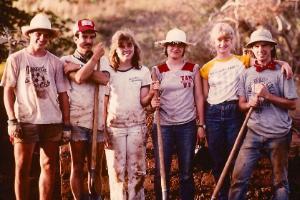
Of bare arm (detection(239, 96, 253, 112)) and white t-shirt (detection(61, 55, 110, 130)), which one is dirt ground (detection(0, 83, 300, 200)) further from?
bare arm (detection(239, 96, 253, 112))

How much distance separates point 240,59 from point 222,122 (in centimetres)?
72

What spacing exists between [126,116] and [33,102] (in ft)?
3.09

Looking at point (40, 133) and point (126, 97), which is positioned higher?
point (126, 97)

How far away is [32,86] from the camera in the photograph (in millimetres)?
4812

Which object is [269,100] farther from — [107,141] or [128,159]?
[107,141]

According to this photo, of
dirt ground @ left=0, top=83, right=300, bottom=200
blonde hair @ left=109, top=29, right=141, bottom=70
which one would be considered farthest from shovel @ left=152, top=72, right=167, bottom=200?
dirt ground @ left=0, top=83, right=300, bottom=200

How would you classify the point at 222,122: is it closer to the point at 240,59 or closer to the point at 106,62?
the point at 240,59

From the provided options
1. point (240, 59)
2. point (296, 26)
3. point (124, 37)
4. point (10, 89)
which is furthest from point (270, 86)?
point (296, 26)

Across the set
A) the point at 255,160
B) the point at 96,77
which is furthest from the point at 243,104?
the point at 96,77

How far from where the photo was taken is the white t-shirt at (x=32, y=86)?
482 centimetres

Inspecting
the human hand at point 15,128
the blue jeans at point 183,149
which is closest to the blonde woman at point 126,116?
the blue jeans at point 183,149

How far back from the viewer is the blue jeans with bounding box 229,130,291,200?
4.99 m

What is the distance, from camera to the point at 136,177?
16.8 feet

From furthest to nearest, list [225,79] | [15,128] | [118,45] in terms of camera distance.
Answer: [225,79], [118,45], [15,128]
